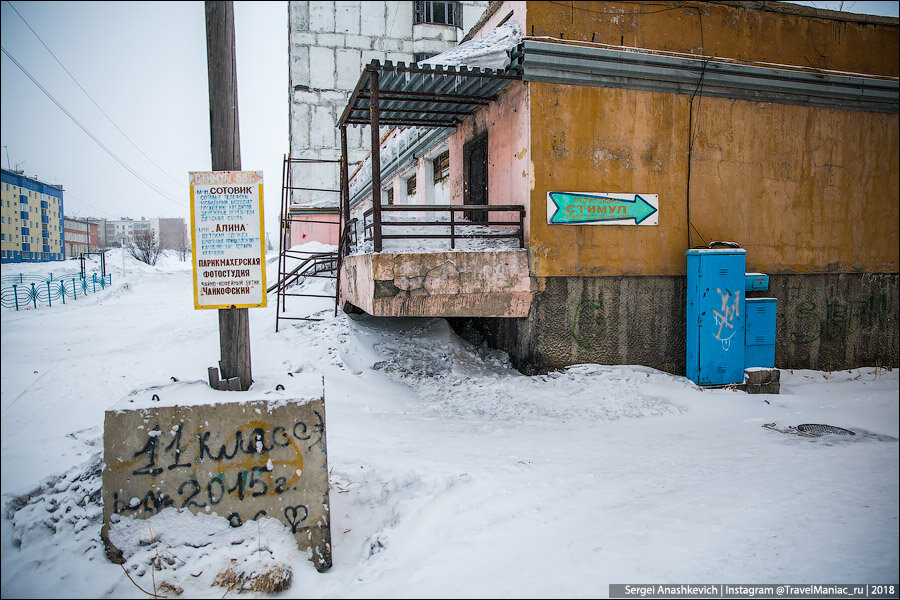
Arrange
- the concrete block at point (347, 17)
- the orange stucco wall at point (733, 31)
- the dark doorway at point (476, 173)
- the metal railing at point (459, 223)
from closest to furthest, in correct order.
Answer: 1. the metal railing at point (459, 223)
2. the orange stucco wall at point (733, 31)
3. the dark doorway at point (476, 173)
4. the concrete block at point (347, 17)

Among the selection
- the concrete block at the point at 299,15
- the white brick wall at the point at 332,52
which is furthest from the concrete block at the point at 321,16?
the concrete block at the point at 299,15

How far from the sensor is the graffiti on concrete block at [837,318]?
9250mm

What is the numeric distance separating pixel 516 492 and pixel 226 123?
3641 millimetres

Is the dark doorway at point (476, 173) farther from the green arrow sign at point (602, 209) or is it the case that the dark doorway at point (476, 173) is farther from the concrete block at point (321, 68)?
the concrete block at point (321, 68)

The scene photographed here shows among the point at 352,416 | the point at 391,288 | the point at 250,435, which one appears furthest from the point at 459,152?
the point at 250,435

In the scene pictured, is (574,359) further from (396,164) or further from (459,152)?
(396,164)

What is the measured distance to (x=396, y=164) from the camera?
15.7m

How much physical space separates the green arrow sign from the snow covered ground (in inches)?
95.2

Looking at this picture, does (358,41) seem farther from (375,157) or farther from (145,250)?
(145,250)

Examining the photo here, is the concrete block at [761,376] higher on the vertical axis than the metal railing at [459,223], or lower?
lower

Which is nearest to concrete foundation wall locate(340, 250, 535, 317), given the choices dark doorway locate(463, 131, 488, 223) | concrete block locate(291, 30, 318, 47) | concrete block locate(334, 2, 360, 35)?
dark doorway locate(463, 131, 488, 223)

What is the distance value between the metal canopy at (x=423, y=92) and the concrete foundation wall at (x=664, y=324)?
341 cm

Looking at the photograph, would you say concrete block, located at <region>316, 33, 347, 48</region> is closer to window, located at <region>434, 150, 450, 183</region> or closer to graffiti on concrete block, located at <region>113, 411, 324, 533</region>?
window, located at <region>434, 150, 450, 183</region>

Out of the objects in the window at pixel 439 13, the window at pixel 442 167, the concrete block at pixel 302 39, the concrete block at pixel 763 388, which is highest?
the window at pixel 439 13
